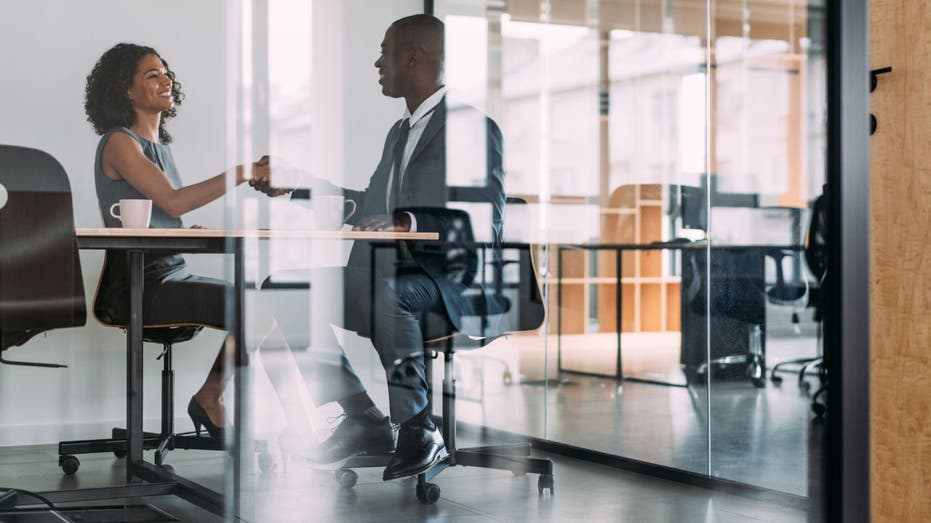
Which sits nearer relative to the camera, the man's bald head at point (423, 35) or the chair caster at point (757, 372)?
the man's bald head at point (423, 35)

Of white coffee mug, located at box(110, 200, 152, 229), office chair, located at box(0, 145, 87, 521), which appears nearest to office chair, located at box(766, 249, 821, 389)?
white coffee mug, located at box(110, 200, 152, 229)

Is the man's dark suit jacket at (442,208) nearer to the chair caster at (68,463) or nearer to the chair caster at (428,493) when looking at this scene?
the chair caster at (428,493)

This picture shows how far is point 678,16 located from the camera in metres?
2.58

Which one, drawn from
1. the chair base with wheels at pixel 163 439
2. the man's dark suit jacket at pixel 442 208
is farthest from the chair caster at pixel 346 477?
the man's dark suit jacket at pixel 442 208

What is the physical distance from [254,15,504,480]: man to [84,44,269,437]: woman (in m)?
0.19

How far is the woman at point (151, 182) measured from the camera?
2082mm

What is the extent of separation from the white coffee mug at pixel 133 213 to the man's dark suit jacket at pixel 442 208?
17.2 inches

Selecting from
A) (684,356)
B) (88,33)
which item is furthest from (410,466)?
(88,33)

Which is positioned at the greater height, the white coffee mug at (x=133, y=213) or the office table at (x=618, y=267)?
the white coffee mug at (x=133, y=213)

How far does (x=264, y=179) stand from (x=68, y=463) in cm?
67

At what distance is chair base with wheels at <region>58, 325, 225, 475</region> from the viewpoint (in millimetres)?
2107

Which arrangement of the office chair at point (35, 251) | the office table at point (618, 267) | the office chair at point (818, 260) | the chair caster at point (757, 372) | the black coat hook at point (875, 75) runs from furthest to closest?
the chair caster at point (757, 372)
the black coat hook at point (875, 75)
the office chair at point (818, 260)
the office table at point (618, 267)
the office chair at point (35, 251)

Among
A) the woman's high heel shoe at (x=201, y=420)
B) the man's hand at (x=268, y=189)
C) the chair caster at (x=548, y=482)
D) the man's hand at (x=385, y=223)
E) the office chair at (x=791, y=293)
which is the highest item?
the man's hand at (x=268, y=189)

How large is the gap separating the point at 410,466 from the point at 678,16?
120 cm
